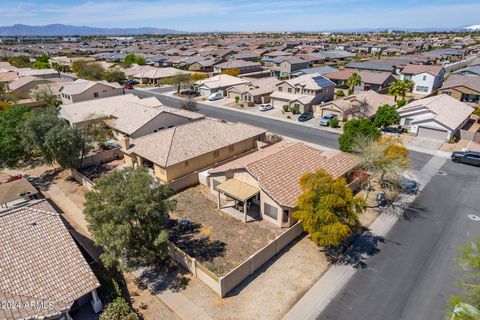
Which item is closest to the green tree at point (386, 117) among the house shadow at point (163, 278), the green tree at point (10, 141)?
the house shadow at point (163, 278)

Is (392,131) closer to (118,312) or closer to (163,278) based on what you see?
(163,278)

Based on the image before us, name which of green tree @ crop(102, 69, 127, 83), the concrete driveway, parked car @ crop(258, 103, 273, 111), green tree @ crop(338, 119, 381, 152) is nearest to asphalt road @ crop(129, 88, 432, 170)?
the concrete driveway

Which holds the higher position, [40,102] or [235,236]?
[40,102]

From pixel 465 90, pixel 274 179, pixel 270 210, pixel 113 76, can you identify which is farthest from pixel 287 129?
pixel 113 76

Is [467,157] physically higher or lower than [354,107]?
lower

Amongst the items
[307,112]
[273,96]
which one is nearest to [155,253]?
[307,112]

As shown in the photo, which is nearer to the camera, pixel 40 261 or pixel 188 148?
pixel 40 261

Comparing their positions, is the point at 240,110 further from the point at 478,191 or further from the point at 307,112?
the point at 478,191

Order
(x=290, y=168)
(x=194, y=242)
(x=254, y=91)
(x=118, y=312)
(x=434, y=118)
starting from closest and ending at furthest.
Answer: (x=118, y=312)
(x=194, y=242)
(x=290, y=168)
(x=434, y=118)
(x=254, y=91)
